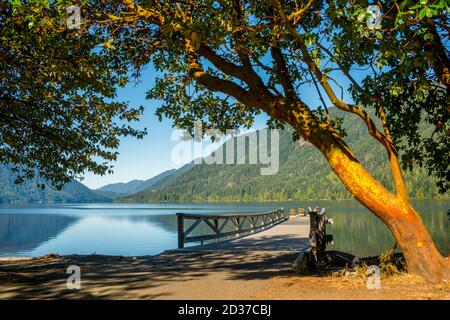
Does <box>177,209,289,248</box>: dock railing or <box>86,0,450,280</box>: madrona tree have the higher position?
<box>86,0,450,280</box>: madrona tree

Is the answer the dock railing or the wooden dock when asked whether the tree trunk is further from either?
the dock railing

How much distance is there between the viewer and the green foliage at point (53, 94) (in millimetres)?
9953

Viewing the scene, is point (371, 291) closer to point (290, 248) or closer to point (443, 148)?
point (443, 148)

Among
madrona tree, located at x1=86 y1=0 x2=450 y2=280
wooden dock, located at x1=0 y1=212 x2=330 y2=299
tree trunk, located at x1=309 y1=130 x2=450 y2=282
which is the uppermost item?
madrona tree, located at x1=86 y1=0 x2=450 y2=280

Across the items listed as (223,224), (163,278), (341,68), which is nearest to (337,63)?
(341,68)

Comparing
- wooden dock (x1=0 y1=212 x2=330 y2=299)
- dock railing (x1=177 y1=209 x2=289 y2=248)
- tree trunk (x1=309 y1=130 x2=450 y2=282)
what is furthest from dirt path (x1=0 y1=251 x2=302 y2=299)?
dock railing (x1=177 y1=209 x2=289 y2=248)

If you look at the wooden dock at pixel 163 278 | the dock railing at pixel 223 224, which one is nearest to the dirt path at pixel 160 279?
the wooden dock at pixel 163 278

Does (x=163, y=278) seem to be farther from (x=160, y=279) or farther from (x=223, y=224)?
(x=223, y=224)

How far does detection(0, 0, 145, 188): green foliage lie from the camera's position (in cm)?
995

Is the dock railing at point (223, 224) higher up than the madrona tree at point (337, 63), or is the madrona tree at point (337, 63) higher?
the madrona tree at point (337, 63)

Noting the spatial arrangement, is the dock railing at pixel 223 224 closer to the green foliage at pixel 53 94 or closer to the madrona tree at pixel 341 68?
the green foliage at pixel 53 94

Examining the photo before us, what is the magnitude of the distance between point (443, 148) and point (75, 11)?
968 cm
